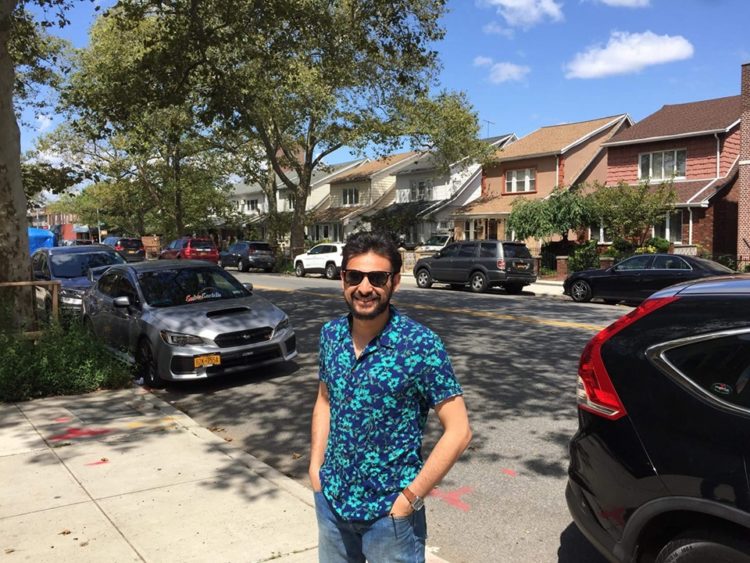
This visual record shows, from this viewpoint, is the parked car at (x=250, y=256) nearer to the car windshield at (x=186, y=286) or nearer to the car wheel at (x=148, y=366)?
the car windshield at (x=186, y=286)

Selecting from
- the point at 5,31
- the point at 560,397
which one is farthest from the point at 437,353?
the point at 5,31

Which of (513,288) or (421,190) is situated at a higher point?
(421,190)

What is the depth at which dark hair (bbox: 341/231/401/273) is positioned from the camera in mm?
2340

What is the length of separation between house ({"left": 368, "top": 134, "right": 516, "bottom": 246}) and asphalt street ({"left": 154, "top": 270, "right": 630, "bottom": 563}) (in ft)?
87.9

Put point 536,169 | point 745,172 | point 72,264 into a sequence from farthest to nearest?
point 536,169
point 745,172
point 72,264

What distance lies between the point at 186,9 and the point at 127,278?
21.7 feet

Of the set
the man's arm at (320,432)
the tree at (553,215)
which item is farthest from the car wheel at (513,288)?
the man's arm at (320,432)

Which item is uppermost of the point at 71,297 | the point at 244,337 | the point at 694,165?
the point at 694,165

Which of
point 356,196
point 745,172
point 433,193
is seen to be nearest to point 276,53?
point 745,172

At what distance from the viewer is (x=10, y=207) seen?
340 inches

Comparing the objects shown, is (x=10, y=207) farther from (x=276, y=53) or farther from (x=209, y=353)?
(x=276, y=53)

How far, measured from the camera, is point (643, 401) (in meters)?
2.79

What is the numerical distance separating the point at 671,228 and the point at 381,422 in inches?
1123

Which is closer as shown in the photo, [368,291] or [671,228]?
[368,291]
